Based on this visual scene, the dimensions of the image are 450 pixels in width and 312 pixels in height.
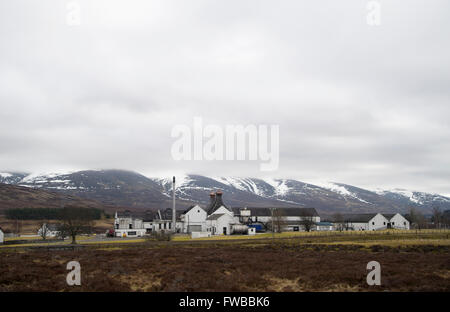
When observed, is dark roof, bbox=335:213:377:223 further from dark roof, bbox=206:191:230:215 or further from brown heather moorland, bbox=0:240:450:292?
brown heather moorland, bbox=0:240:450:292

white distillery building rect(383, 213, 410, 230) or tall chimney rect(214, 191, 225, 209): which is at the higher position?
tall chimney rect(214, 191, 225, 209)

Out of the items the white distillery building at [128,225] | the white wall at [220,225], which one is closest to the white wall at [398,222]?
the white wall at [220,225]

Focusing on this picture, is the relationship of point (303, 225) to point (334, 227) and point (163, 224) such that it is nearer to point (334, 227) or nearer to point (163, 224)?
point (334, 227)

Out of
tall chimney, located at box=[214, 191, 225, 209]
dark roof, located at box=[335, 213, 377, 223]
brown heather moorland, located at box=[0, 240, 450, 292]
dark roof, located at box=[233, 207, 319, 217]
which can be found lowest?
dark roof, located at box=[335, 213, 377, 223]

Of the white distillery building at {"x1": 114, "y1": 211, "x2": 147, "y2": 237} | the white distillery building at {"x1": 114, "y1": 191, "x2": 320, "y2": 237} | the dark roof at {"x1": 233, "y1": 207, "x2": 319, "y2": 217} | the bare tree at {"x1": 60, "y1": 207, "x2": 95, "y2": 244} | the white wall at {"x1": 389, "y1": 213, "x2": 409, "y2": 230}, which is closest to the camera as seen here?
the bare tree at {"x1": 60, "y1": 207, "x2": 95, "y2": 244}

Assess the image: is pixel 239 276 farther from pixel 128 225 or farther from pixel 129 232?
pixel 128 225

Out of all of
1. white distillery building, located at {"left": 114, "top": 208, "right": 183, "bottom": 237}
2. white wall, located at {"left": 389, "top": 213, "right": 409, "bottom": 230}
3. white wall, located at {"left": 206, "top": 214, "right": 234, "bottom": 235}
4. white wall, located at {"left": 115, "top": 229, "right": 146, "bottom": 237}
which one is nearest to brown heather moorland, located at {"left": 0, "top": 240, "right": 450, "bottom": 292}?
white wall, located at {"left": 206, "top": 214, "right": 234, "bottom": 235}

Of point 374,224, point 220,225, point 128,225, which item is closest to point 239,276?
point 220,225

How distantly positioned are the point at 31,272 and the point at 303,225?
9482cm

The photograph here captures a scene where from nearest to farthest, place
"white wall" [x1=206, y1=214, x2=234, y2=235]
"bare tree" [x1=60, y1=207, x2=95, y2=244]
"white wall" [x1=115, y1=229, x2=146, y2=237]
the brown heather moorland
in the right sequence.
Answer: the brown heather moorland → "bare tree" [x1=60, y1=207, x2=95, y2=244] → "white wall" [x1=206, y1=214, x2=234, y2=235] → "white wall" [x1=115, y1=229, x2=146, y2=237]

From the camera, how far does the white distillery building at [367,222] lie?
123 metres

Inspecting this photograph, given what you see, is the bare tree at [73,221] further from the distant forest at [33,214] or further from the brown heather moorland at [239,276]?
the distant forest at [33,214]

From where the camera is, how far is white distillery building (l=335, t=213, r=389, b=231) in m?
123

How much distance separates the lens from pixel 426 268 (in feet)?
90.7
